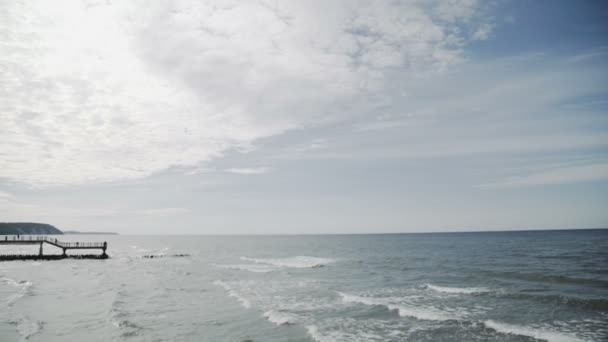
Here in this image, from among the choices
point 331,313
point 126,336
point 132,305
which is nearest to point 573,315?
point 331,313

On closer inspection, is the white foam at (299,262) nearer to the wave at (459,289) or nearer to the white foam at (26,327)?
the wave at (459,289)

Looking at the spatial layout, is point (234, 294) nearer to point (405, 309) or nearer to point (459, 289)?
point (405, 309)

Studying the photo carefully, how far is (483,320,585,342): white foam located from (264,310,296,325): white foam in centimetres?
1027

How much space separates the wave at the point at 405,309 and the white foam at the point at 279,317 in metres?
5.71

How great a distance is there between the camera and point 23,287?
30.5 metres

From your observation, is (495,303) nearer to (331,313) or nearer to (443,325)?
(443,325)

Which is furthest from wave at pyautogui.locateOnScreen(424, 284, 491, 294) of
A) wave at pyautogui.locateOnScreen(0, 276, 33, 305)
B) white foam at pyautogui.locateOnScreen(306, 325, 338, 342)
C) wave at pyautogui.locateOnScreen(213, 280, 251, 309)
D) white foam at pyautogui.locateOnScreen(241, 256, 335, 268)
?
wave at pyautogui.locateOnScreen(0, 276, 33, 305)

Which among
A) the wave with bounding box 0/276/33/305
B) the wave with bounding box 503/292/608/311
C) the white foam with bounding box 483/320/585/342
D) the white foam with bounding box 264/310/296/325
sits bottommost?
the wave with bounding box 0/276/33/305

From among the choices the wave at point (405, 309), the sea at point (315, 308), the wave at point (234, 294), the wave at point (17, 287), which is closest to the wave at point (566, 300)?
the sea at point (315, 308)

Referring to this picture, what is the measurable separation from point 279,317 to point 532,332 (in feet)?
41.8

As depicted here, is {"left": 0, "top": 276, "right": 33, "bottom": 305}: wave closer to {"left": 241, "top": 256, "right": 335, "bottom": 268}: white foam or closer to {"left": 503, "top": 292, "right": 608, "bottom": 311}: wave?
{"left": 241, "top": 256, "right": 335, "bottom": 268}: white foam

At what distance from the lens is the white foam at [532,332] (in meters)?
16.1

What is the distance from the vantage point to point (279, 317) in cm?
→ 2009

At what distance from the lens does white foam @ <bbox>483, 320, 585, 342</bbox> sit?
1614 centimetres
